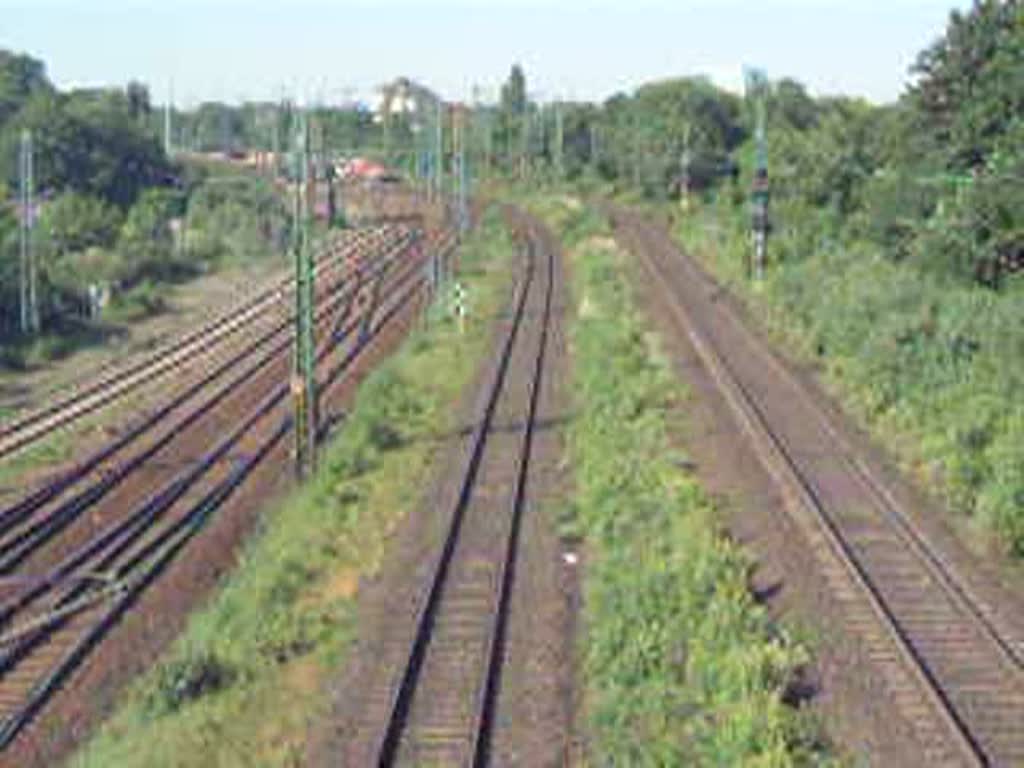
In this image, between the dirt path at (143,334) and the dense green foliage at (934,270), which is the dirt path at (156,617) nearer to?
the dirt path at (143,334)

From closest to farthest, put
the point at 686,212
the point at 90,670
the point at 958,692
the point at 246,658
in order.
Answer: the point at 958,692
the point at 246,658
the point at 90,670
the point at 686,212

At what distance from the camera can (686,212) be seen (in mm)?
77750

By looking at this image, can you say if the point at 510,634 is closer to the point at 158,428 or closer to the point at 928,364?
the point at 928,364

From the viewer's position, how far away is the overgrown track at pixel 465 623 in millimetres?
14523

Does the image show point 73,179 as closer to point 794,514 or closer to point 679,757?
point 794,514

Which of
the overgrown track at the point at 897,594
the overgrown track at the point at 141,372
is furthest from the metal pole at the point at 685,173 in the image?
the overgrown track at the point at 897,594

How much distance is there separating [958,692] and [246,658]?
712cm

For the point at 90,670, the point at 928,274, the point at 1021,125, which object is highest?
the point at 1021,125

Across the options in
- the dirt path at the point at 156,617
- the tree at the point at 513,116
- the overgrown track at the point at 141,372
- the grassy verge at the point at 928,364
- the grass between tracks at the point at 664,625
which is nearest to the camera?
the grass between tracks at the point at 664,625

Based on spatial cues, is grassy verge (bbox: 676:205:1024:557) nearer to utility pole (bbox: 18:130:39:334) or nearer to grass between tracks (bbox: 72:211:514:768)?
grass between tracks (bbox: 72:211:514:768)

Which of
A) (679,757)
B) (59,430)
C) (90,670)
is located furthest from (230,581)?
(59,430)

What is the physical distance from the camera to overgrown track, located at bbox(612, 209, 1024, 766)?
1460 centimetres

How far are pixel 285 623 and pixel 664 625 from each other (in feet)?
13.9

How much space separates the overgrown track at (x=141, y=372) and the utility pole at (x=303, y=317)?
6279mm
